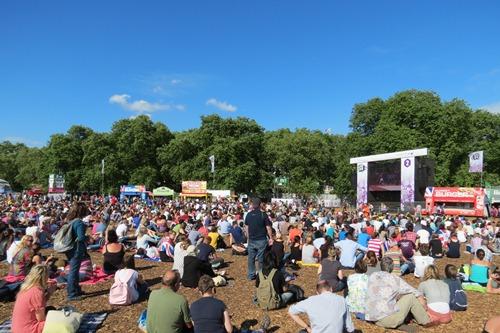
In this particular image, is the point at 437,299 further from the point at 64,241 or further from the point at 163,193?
the point at 163,193

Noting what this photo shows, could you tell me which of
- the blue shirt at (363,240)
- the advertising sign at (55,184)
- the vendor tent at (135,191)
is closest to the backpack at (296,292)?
the blue shirt at (363,240)

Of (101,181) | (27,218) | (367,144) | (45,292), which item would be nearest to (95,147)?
(101,181)

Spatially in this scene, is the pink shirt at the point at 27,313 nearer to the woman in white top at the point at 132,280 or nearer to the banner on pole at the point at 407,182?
the woman in white top at the point at 132,280

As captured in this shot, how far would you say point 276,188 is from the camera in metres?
64.1

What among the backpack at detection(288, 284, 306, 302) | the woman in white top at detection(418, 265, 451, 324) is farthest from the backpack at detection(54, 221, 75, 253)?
the woman in white top at detection(418, 265, 451, 324)

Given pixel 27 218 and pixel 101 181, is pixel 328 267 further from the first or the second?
pixel 101 181

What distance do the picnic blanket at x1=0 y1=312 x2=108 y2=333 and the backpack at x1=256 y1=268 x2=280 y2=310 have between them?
8.62ft

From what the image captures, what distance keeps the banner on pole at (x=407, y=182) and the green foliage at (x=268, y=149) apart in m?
8.95

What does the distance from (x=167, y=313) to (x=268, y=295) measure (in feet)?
8.54

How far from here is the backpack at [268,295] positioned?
23.5 ft

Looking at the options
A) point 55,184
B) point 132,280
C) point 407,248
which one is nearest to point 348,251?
point 407,248

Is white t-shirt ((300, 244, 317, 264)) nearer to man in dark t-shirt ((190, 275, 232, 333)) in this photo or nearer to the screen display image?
man in dark t-shirt ((190, 275, 232, 333))

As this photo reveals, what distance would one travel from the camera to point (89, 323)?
21.0 ft

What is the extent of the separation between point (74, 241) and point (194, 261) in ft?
7.99
